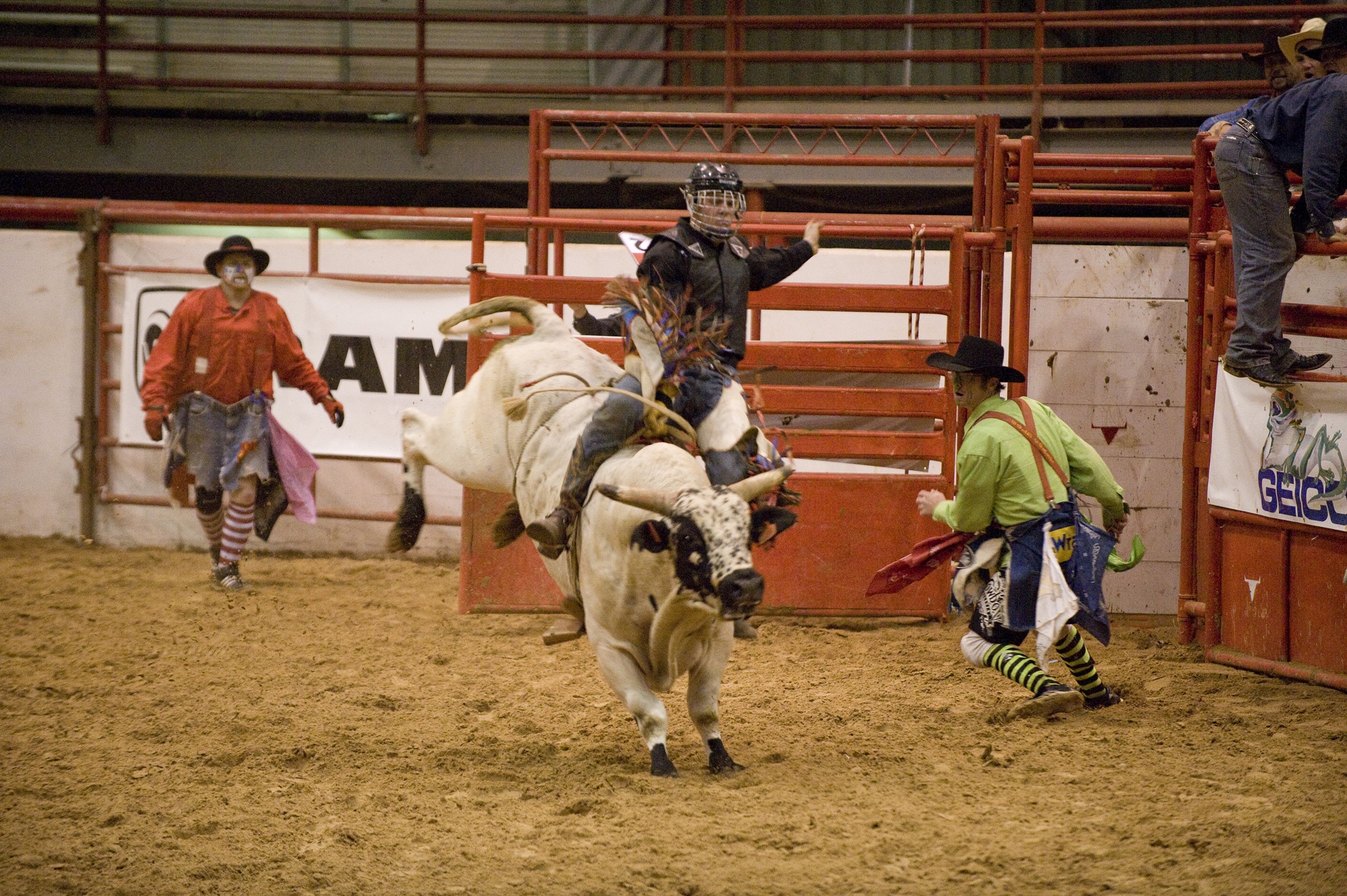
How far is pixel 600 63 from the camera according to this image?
477 inches

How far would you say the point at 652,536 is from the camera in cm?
373

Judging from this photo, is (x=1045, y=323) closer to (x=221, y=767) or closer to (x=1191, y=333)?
(x=1191, y=333)

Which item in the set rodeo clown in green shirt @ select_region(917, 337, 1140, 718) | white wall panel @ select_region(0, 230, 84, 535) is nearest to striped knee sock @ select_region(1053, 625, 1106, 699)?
rodeo clown in green shirt @ select_region(917, 337, 1140, 718)

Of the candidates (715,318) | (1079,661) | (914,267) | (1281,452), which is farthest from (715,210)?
(914,267)

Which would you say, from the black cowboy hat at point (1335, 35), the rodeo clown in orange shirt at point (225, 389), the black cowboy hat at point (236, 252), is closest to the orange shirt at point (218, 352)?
the rodeo clown in orange shirt at point (225, 389)

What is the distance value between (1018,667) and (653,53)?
738 cm

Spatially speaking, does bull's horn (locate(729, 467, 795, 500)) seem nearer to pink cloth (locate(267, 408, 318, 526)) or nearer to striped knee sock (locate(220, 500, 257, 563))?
pink cloth (locate(267, 408, 318, 526))

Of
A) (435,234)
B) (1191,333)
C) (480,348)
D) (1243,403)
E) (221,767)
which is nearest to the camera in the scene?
(221,767)

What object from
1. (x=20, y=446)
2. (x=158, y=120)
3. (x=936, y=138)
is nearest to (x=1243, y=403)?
(x=936, y=138)

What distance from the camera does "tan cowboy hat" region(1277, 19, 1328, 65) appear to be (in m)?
4.84

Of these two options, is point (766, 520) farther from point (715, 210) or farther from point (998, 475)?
point (715, 210)

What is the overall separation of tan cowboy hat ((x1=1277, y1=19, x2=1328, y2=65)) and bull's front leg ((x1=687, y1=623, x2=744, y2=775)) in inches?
127

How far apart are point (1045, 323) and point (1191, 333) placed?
1.04m

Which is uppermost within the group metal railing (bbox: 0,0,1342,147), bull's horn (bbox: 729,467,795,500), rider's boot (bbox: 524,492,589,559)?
metal railing (bbox: 0,0,1342,147)
